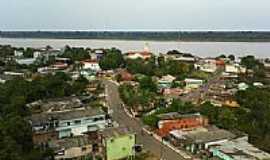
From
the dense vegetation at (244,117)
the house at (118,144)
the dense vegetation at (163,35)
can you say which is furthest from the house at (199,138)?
the dense vegetation at (163,35)

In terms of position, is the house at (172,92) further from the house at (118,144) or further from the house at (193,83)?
the house at (118,144)

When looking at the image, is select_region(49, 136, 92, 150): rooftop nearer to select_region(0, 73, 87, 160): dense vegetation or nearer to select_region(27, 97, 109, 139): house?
select_region(0, 73, 87, 160): dense vegetation

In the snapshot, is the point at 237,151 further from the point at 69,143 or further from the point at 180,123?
the point at 69,143

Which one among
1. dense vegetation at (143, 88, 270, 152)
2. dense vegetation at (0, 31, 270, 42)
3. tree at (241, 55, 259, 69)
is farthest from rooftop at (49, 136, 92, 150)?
dense vegetation at (0, 31, 270, 42)

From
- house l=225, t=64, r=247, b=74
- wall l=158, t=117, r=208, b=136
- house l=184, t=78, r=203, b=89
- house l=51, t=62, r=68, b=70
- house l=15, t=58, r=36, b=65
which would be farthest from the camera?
house l=15, t=58, r=36, b=65

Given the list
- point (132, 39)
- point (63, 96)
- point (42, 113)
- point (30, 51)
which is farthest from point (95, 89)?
point (132, 39)

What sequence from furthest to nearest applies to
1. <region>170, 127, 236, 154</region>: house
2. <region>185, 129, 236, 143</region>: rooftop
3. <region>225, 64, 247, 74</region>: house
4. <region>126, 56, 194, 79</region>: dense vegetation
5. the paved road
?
<region>225, 64, 247, 74</region>: house, <region>126, 56, 194, 79</region>: dense vegetation, <region>185, 129, 236, 143</region>: rooftop, <region>170, 127, 236, 154</region>: house, the paved road

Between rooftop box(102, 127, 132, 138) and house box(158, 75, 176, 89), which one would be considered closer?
rooftop box(102, 127, 132, 138)
